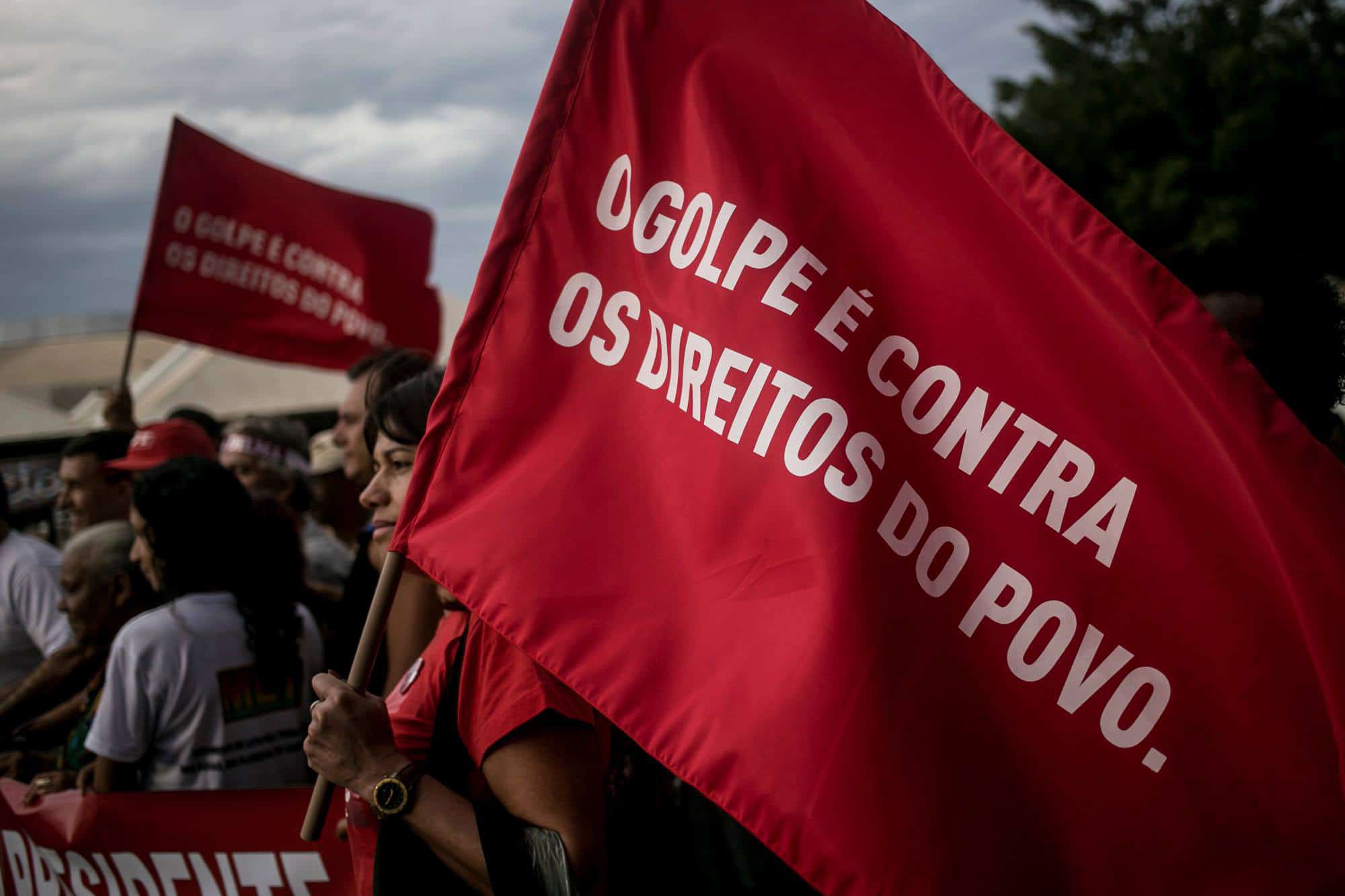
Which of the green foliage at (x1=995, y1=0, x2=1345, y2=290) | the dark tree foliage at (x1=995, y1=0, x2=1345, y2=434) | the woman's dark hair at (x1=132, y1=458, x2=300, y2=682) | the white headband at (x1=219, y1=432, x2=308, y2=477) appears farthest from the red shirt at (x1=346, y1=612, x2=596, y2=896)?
the green foliage at (x1=995, y1=0, x2=1345, y2=290)

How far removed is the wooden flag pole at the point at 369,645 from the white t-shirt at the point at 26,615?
2417 mm

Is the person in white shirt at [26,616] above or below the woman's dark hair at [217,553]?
below

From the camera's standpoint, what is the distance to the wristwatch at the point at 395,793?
173 cm

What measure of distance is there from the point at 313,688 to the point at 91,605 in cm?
148

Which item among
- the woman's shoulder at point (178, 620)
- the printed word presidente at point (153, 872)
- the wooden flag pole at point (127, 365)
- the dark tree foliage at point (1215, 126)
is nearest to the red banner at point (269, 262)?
the wooden flag pole at point (127, 365)

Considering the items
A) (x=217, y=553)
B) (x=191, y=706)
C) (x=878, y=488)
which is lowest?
(x=191, y=706)

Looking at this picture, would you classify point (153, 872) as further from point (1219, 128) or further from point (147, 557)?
point (1219, 128)

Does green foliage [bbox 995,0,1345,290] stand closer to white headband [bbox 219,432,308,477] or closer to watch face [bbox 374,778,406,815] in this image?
white headband [bbox 219,432,308,477]

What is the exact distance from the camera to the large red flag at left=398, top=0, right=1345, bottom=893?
1521 millimetres

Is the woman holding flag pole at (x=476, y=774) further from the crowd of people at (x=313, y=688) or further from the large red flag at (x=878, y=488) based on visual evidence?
the large red flag at (x=878, y=488)

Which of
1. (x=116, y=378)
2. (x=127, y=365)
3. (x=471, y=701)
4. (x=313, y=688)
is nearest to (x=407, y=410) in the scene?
(x=313, y=688)

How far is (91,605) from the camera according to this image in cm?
347

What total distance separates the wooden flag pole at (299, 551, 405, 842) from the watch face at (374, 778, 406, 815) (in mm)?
79

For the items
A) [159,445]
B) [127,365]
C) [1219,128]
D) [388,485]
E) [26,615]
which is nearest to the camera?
[388,485]
